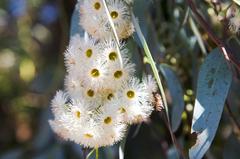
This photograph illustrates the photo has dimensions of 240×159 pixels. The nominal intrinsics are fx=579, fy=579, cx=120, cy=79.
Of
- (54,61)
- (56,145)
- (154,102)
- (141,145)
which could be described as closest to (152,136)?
(141,145)

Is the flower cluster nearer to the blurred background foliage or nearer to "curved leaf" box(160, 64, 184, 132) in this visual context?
the blurred background foliage

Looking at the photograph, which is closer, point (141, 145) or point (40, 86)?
point (141, 145)

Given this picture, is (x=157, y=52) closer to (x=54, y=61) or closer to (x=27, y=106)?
(x=54, y=61)

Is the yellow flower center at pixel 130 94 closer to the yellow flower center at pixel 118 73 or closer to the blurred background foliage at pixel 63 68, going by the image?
the yellow flower center at pixel 118 73

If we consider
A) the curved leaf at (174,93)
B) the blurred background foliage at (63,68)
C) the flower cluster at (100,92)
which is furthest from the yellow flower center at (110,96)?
the curved leaf at (174,93)

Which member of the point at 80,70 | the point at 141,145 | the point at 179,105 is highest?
the point at 80,70

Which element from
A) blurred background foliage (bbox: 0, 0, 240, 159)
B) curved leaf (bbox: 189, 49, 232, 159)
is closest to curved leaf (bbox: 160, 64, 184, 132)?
blurred background foliage (bbox: 0, 0, 240, 159)

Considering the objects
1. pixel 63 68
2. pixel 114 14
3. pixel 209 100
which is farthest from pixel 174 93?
pixel 63 68

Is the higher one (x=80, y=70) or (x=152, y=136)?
(x=80, y=70)
